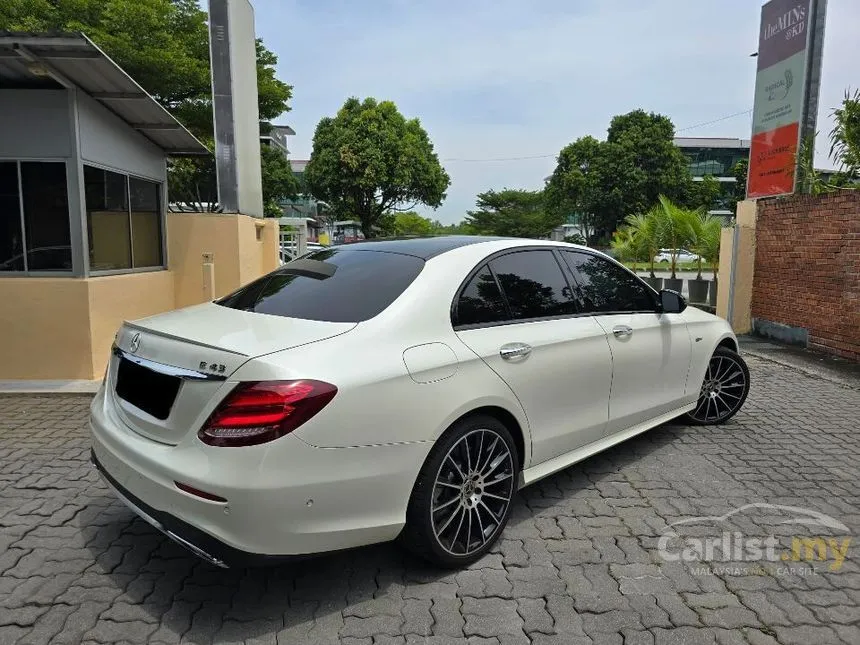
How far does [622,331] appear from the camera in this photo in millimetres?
3828

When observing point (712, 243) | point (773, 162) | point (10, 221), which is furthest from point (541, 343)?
point (712, 243)

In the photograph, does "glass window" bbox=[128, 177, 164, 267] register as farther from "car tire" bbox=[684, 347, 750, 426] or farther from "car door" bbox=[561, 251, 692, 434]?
"car tire" bbox=[684, 347, 750, 426]

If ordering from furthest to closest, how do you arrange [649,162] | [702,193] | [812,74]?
[702,193] < [649,162] < [812,74]

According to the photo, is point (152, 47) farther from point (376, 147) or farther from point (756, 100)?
point (376, 147)

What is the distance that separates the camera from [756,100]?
9898 mm

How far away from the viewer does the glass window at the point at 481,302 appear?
3.02 m

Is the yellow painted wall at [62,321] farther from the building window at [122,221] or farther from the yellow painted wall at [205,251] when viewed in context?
the yellow painted wall at [205,251]

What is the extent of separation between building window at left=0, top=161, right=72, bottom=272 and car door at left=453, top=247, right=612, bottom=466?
506 centimetres

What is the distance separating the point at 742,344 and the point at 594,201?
34.4 m

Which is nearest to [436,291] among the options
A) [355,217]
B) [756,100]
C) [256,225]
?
[256,225]

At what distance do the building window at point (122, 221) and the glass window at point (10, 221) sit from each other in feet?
2.11

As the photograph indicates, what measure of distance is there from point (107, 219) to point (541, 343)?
5.74m

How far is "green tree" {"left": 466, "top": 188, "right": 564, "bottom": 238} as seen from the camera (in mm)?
52600

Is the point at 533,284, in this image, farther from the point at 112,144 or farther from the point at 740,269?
the point at 740,269
